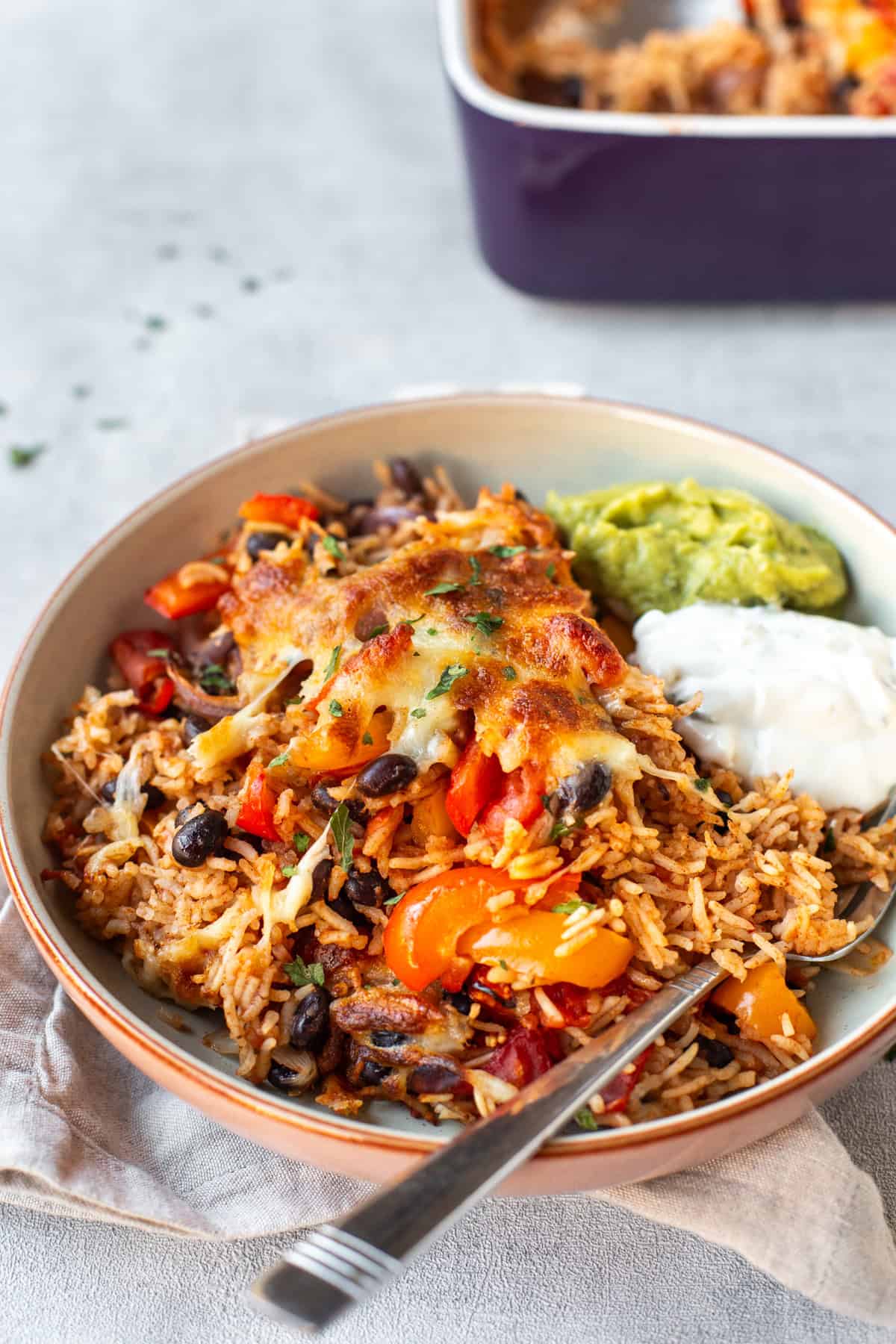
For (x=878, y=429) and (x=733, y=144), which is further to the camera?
(x=878, y=429)

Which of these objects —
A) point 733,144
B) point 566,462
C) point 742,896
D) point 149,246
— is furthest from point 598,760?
point 149,246

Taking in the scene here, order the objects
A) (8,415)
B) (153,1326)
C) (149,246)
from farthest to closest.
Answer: (149,246) → (8,415) → (153,1326)

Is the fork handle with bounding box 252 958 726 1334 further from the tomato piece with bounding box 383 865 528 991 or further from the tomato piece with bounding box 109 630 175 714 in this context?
the tomato piece with bounding box 109 630 175 714

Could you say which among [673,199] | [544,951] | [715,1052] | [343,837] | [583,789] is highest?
[673,199]

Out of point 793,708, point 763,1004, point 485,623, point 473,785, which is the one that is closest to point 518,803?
point 473,785

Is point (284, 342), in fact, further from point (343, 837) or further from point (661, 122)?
point (343, 837)

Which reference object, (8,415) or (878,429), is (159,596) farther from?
(878,429)

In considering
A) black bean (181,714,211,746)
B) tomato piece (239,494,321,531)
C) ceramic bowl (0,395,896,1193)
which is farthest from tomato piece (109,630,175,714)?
tomato piece (239,494,321,531)
